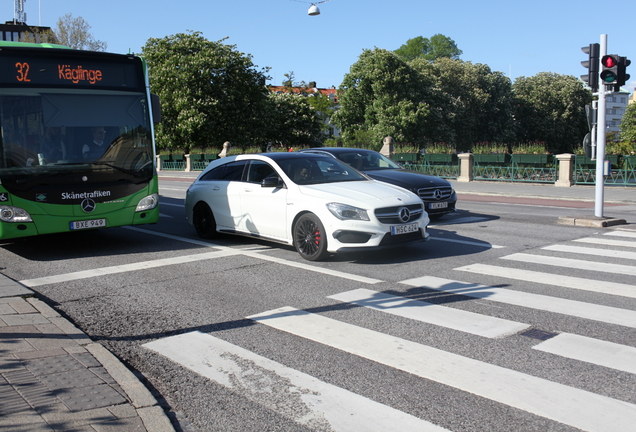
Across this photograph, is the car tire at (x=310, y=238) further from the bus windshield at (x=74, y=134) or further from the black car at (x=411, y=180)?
the black car at (x=411, y=180)

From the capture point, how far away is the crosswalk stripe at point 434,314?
5.52 meters

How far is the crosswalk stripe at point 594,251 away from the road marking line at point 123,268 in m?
5.15

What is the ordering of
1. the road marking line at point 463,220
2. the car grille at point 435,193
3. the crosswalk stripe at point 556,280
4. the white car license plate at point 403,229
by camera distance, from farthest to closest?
the road marking line at point 463,220
the car grille at point 435,193
the white car license plate at point 403,229
the crosswalk stripe at point 556,280

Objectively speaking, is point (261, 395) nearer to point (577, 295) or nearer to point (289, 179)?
point (577, 295)

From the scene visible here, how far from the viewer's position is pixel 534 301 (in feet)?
21.2

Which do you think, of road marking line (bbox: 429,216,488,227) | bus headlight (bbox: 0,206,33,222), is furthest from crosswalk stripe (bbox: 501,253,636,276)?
bus headlight (bbox: 0,206,33,222)

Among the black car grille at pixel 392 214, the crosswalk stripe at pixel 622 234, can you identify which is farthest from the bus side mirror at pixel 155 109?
the crosswalk stripe at pixel 622 234

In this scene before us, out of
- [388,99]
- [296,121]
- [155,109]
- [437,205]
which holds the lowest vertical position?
[437,205]

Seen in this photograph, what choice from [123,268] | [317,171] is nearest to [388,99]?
[317,171]

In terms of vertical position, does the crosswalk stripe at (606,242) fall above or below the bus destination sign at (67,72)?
below

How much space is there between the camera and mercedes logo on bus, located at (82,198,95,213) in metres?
9.57

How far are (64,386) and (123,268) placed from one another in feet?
15.3

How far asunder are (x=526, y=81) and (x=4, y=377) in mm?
71078

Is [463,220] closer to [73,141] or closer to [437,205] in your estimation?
[437,205]
